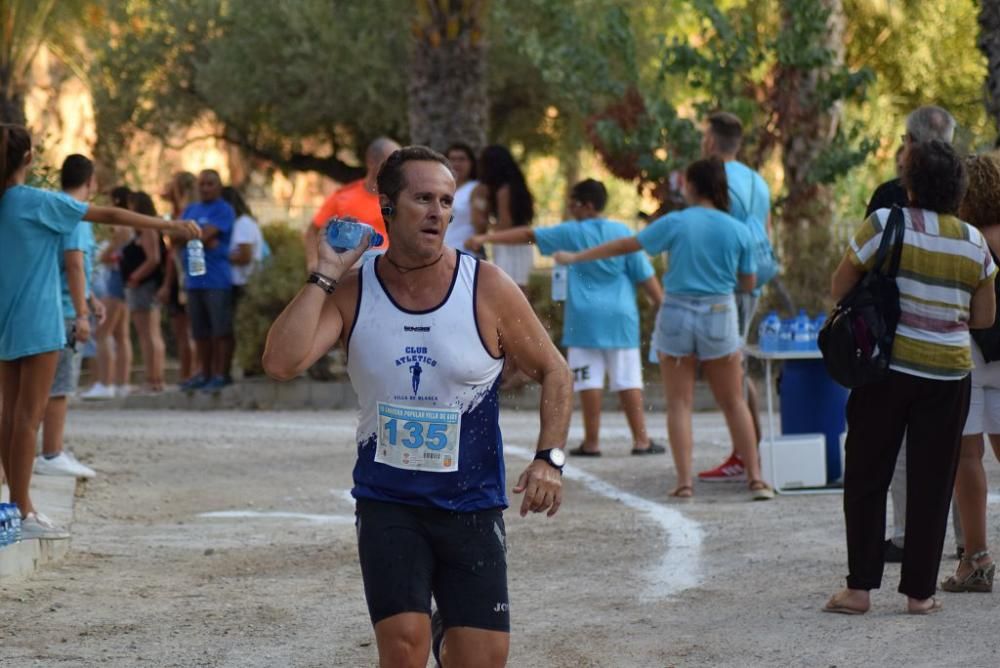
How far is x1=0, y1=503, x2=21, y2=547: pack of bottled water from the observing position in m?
7.50

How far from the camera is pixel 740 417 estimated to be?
985cm

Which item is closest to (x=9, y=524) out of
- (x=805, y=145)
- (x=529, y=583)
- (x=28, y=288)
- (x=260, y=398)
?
(x=28, y=288)

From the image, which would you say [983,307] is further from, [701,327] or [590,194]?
[590,194]

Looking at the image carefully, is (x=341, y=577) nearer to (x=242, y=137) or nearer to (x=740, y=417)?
(x=740, y=417)

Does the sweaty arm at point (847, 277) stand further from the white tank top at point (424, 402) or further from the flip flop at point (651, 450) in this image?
the flip flop at point (651, 450)

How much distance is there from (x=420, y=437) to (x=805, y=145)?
15.4 meters

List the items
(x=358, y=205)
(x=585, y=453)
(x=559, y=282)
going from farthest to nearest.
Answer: (x=585, y=453)
(x=559, y=282)
(x=358, y=205)

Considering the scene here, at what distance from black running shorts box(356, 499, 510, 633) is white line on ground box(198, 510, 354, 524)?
4821 mm

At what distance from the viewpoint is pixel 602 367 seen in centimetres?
1184

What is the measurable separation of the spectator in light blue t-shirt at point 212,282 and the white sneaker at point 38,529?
8160 millimetres

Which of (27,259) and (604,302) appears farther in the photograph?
(604,302)

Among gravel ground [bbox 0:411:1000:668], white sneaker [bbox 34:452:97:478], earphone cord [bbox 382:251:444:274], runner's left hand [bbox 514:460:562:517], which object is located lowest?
gravel ground [bbox 0:411:1000:668]

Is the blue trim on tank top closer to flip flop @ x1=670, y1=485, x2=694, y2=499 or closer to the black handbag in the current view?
the black handbag

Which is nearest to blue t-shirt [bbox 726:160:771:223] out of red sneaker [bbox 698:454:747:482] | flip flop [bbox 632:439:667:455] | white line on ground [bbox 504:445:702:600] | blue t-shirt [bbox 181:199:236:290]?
red sneaker [bbox 698:454:747:482]
